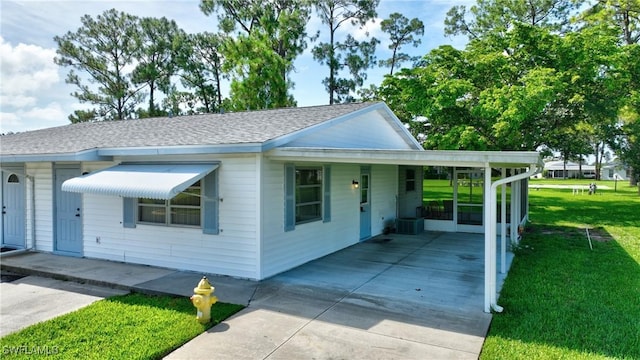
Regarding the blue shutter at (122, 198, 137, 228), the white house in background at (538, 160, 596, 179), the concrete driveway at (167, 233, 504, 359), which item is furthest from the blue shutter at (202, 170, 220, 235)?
the white house in background at (538, 160, 596, 179)

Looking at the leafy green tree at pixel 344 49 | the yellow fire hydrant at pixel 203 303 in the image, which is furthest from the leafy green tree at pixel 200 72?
the yellow fire hydrant at pixel 203 303

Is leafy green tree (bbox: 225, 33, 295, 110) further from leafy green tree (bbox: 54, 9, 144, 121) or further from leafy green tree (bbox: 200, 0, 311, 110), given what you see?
leafy green tree (bbox: 54, 9, 144, 121)

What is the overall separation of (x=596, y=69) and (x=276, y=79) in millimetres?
16198

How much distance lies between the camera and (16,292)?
23.5 feet

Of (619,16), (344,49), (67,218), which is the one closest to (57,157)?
(67,218)

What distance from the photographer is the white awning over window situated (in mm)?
6996

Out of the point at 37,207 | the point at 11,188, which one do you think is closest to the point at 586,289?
the point at 37,207

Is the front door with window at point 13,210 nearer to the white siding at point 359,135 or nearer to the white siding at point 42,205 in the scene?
the white siding at point 42,205

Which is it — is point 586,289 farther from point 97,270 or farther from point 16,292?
point 16,292

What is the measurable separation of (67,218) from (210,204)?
4495mm

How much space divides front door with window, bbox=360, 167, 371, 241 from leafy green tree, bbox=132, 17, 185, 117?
23.4 m

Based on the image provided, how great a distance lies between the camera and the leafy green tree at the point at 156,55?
30.2 metres

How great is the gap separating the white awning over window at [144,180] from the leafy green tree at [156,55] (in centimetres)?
2398

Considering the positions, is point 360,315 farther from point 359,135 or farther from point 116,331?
point 359,135
